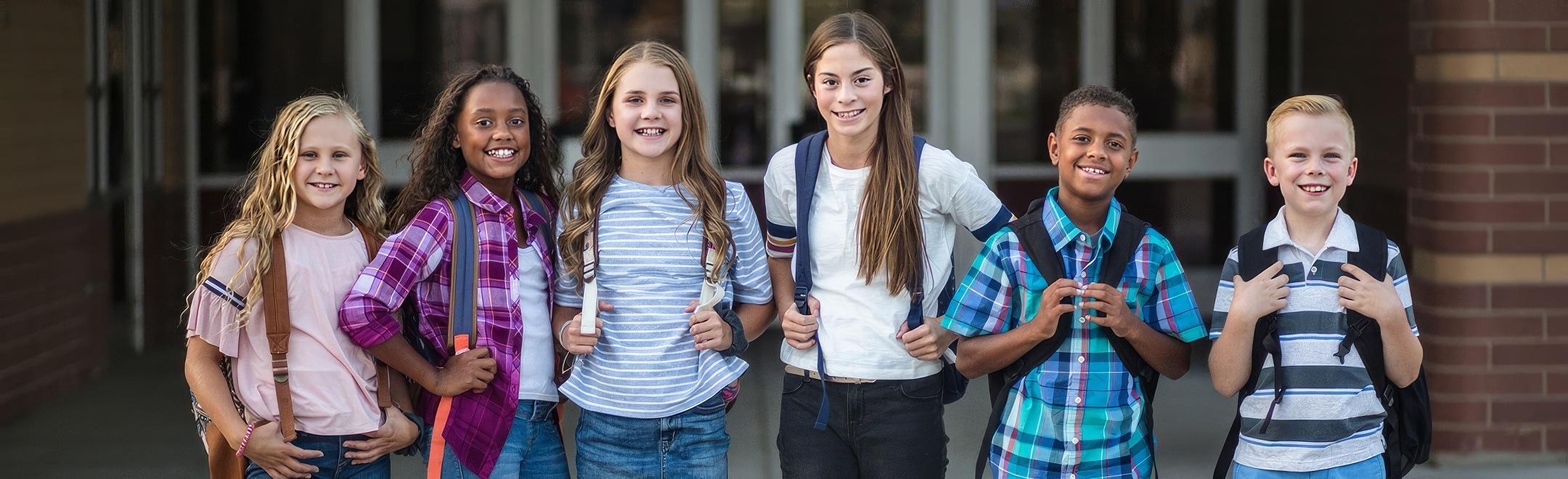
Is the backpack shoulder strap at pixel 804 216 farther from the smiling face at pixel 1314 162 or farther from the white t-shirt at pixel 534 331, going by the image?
the smiling face at pixel 1314 162

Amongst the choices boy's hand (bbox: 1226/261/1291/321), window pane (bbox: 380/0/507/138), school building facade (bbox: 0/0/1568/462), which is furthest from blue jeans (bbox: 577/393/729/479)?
window pane (bbox: 380/0/507/138)

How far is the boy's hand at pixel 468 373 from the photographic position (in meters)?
2.83

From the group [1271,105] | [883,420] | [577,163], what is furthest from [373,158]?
[1271,105]

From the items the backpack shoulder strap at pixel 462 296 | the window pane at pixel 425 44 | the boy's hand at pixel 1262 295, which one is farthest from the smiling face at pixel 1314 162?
the window pane at pixel 425 44

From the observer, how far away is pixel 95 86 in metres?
6.67

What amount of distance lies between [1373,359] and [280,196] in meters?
2.27

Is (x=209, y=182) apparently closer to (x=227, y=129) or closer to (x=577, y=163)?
(x=227, y=129)

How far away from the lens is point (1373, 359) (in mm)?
2674

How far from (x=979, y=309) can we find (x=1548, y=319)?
117 inches

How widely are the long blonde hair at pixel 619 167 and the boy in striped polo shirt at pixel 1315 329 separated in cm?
111

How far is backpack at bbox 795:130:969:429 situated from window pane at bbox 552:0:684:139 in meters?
5.29

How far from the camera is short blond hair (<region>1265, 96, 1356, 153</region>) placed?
2.72 m

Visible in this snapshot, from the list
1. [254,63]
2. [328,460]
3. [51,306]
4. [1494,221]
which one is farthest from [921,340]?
[254,63]

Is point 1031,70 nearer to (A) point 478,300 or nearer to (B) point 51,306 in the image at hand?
(B) point 51,306
